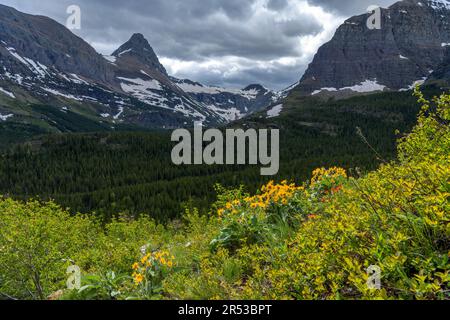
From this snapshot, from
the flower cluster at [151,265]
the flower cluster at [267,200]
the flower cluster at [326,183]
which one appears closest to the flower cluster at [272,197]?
the flower cluster at [267,200]

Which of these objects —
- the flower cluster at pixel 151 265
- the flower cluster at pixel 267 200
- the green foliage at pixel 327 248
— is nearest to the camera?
the green foliage at pixel 327 248

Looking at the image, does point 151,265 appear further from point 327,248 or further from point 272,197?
point 272,197

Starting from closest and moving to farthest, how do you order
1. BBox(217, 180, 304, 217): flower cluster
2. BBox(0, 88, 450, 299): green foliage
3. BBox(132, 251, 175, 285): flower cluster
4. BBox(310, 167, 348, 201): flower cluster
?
BBox(0, 88, 450, 299): green foliage, BBox(132, 251, 175, 285): flower cluster, BBox(217, 180, 304, 217): flower cluster, BBox(310, 167, 348, 201): flower cluster

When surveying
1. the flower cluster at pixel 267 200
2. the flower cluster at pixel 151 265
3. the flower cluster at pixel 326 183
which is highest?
the flower cluster at pixel 326 183

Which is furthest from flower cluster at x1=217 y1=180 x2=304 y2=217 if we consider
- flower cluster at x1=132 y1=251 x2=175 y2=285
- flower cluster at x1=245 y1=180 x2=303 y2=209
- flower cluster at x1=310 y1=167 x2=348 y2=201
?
flower cluster at x1=132 y1=251 x2=175 y2=285

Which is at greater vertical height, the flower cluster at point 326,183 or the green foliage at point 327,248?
the flower cluster at point 326,183

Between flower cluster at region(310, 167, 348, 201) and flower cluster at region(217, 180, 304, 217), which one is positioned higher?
flower cluster at region(310, 167, 348, 201)

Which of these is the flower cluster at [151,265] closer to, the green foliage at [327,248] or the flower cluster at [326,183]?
the green foliage at [327,248]

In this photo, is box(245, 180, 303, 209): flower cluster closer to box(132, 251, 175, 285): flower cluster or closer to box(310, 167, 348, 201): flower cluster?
box(310, 167, 348, 201): flower cluster

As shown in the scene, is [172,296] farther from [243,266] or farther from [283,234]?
[283,234]

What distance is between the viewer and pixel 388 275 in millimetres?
4301

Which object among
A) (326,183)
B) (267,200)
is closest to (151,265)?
(267,200)
